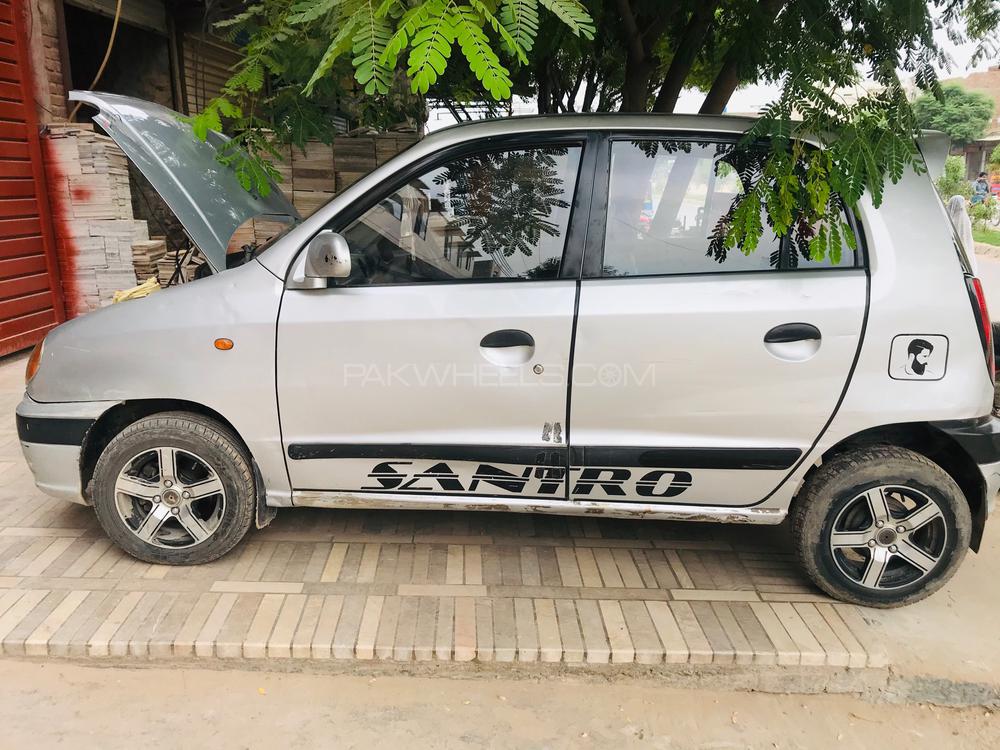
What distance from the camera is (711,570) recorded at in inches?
130

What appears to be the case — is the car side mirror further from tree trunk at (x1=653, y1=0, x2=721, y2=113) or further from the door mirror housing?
Answer: tree trunk at (x1=653, y1=0, x2=721, y2=113)

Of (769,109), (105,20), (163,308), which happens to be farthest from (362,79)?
(105,20)

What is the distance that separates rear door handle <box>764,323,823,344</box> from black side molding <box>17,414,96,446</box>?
2782 mm

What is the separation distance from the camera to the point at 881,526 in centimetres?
291

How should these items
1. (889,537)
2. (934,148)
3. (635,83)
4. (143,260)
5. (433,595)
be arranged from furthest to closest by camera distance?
1. (143,260)
2. (635,83)
3. (433,595)
4. (889,537)
5. (934,148)

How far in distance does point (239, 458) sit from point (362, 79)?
1600 millimetres

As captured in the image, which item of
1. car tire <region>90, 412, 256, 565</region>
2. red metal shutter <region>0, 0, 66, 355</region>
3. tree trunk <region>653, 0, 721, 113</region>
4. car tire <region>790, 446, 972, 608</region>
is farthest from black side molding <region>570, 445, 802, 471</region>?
red metal shutter <region>0, 0, 66, 355</region>

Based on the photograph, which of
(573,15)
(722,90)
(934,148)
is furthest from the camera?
(722,90)

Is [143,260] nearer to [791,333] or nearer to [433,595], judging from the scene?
[433,595]

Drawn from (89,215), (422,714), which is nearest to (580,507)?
(422,714)

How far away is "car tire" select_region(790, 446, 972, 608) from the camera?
2.86 m

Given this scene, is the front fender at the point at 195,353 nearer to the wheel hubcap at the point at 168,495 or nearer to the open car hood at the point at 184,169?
the wheel hubcap at the point at 168,495

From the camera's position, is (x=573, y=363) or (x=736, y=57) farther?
(x=736, y=57)

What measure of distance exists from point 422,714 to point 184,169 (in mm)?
2861
